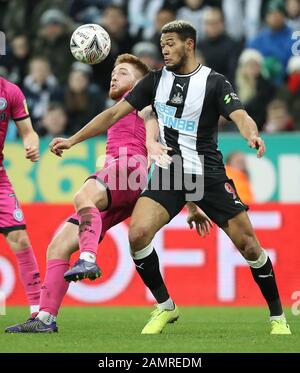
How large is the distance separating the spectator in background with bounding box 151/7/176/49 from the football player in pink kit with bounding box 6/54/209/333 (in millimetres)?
6924

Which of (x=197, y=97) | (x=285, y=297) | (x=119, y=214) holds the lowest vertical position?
(x=285, y=297)

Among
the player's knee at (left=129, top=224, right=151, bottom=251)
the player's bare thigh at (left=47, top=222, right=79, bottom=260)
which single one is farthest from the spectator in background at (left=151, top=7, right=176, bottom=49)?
the player's knee at (left=129, top=224, right=151, bottom=251)

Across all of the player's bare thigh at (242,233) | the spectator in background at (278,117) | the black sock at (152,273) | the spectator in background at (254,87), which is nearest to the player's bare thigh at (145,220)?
the black sock at (152,273)

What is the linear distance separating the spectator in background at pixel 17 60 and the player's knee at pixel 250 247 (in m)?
→ 9.07

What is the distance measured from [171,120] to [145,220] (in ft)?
2.87

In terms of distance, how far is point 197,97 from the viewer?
859 centimetres

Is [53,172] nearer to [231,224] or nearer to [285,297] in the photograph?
[285,297]

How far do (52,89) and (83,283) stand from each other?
4443 millimetres

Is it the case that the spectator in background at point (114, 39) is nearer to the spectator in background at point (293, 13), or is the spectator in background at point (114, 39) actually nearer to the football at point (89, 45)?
the spectator in background at point (293, 13)

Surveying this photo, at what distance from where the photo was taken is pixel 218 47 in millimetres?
15656

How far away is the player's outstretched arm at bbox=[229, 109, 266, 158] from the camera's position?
7.93 metres

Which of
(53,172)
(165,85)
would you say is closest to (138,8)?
(53,172)

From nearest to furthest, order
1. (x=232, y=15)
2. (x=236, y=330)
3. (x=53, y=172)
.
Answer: (x=236, y=330)
(x=53, y=172)
(x=232, y=15)

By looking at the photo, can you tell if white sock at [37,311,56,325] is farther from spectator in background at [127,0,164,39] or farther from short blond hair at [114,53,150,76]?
spectator in background at [127,0,164,39]
